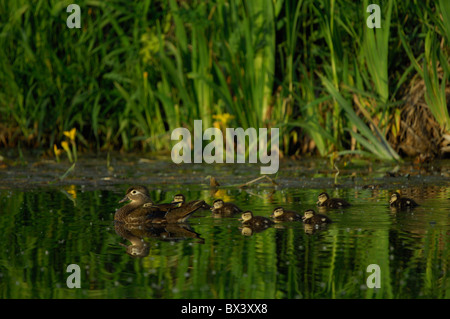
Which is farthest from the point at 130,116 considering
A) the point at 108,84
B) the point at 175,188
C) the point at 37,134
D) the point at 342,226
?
the point at 342,226

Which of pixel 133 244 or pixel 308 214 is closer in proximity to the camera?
pixel 133 244

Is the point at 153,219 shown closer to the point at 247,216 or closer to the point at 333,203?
the point at 247,216

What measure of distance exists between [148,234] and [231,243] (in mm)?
1026

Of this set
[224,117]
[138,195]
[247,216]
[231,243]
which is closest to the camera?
[231,243]

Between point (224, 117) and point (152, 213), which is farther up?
point (224, 117)

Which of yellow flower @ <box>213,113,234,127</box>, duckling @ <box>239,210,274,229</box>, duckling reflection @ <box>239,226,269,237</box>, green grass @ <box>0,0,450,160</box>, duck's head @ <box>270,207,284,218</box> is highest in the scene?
green grass @ <box>0,0,450,160</box>

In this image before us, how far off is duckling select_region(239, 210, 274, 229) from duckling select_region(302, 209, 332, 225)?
0.32 m

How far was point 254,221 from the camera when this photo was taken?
8.08 metres

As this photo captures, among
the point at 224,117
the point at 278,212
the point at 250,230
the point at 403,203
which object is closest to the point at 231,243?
the point at 250,230

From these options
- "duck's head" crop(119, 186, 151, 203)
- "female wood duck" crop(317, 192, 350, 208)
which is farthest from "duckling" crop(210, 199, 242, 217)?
"female wood duck" crop(317, 192, 350, 208)

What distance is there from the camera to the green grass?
12.3m

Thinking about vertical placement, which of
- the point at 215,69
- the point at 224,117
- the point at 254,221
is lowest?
the point at 254,221

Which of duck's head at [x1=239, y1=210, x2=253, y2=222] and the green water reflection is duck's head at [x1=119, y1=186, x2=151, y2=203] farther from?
duck's head at [x1=239, y1=210, x2=253, y2=222]

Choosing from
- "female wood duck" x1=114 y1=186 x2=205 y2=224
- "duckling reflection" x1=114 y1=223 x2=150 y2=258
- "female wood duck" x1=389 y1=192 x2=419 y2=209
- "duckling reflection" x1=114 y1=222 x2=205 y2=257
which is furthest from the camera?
"female wood duck" x1=389 y1=192 x2=419 y2=209
